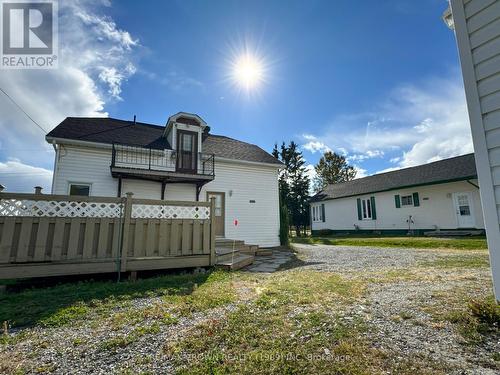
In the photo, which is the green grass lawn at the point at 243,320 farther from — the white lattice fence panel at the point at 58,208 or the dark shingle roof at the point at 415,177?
the dark shingle roof at the point at 415,177

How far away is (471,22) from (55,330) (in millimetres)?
5773

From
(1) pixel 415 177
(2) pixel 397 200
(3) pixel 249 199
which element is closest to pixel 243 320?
(3) pixel 249 199

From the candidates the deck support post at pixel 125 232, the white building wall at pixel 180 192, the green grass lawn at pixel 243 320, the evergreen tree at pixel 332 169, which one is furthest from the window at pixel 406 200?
the evergreen tree at pixel 332 169

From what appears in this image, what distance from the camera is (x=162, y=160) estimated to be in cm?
1036

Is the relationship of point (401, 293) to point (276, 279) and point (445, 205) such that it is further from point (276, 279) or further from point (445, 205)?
point (445, 205)

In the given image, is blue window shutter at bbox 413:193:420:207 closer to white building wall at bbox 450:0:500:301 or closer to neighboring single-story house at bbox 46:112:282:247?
neighboring single-story house at bbox 46:112:282:247

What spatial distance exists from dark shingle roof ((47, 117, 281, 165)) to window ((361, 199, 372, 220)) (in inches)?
386

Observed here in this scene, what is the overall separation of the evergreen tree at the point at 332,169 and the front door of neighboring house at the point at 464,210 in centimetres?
2313

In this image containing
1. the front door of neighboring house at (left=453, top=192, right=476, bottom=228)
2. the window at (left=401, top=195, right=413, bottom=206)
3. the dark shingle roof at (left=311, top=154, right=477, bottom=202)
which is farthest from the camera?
the window at (left=401, top=195, right=413, bottom=206)

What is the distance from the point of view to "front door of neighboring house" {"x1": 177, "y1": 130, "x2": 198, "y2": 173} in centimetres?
1065

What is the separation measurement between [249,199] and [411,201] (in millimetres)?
11494

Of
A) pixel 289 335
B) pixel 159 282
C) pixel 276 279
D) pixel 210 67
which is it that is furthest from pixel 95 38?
pixel 289 335

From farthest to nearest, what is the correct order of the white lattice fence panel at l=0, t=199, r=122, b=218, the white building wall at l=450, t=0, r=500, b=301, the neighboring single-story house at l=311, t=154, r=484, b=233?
the neighboring single-story house at l=311, t=154, r=484, b=233, the white lattice fence panel at l=0, t=199, r=122, b=218, the white building wall at l=450, t=0, r=500, b=301

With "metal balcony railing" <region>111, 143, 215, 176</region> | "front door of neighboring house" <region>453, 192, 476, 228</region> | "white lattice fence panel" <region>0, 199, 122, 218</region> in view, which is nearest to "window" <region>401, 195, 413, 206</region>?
"front door of neighboring house" <region>453, 192, 476, 228</region>
